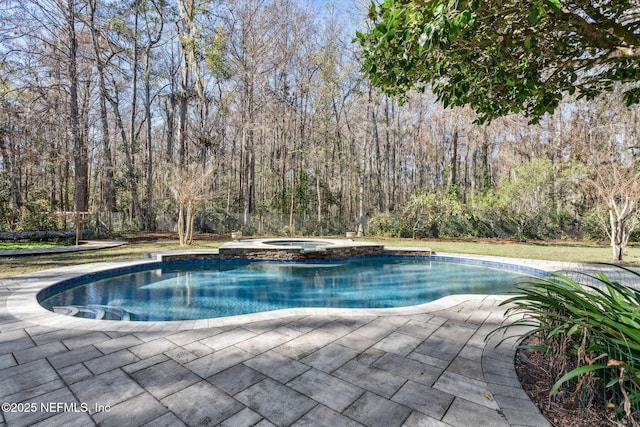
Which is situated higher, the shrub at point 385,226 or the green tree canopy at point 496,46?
the green tree canopy at point 496,46

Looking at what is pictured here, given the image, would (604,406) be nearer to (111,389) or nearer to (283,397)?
Answer: (283,397)

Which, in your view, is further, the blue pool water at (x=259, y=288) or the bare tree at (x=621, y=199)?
the bare tree at (x=621, y=199)

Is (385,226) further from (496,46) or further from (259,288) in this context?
(496,46)

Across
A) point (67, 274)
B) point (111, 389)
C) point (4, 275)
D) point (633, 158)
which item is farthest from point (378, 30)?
point (633, 158)

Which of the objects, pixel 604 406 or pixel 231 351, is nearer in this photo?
pixel 604 406

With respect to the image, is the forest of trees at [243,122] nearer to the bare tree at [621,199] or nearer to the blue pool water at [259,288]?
the bare tree at [621,199]

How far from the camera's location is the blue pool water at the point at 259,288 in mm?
4777

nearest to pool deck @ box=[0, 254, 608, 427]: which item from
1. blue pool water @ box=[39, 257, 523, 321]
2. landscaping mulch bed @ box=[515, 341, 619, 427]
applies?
landscaping mulch bed @ box=[515, 341, 619, 427]

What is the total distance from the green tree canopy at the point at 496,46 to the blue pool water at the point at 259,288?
12.2 feet

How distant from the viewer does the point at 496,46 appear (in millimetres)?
2471

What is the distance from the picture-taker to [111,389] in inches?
76.7

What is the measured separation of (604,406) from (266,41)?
1626 centimetres

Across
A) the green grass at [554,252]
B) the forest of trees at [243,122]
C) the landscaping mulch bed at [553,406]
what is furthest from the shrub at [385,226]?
the landscaping mulch bed at [553,406]

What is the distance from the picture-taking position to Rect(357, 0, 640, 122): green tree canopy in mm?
2100
